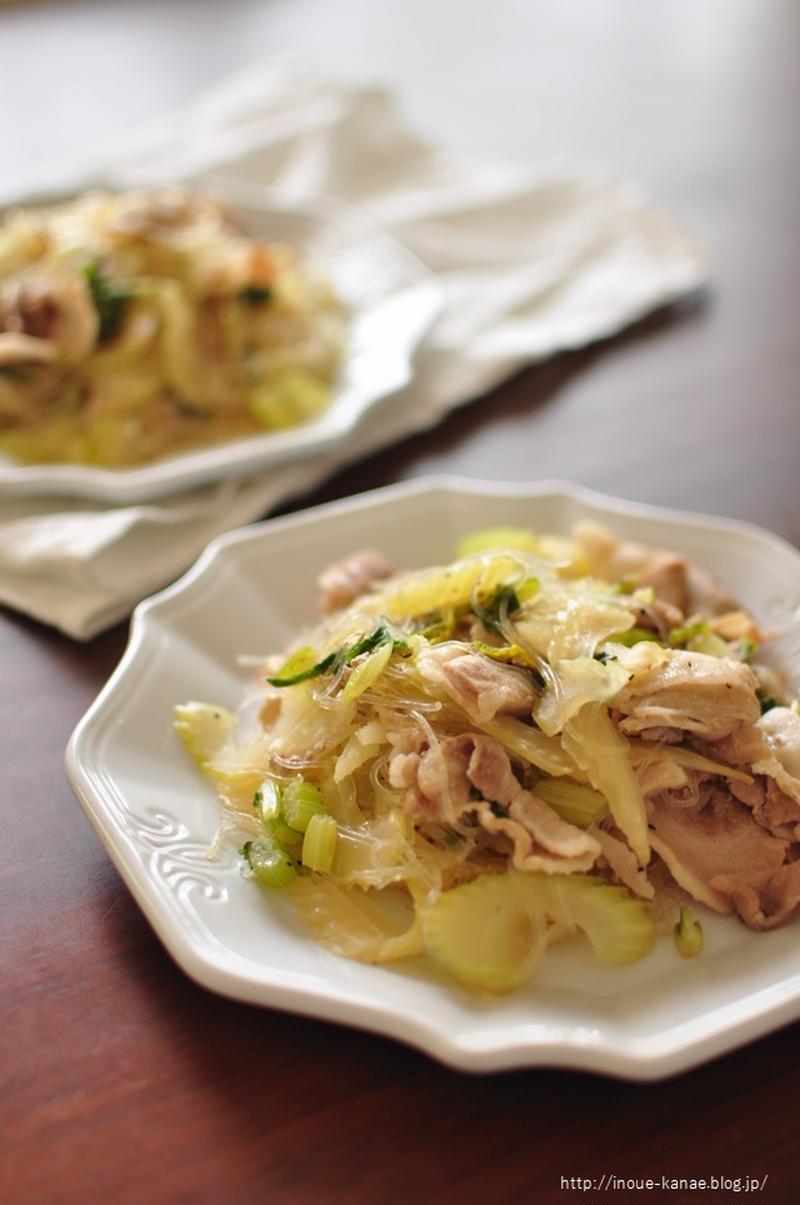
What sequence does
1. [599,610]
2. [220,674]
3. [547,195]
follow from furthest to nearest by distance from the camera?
[547,195], [220,674], [599,610]

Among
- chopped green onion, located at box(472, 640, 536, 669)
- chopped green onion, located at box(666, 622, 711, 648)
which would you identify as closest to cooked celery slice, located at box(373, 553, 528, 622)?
chopped green onion, located at box(472, 640, 536, 669)

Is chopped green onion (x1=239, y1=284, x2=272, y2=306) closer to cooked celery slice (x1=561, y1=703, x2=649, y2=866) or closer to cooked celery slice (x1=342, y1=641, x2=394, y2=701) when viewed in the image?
cooked celery slice (x1=342, y1=641, x2=394, y2=701)

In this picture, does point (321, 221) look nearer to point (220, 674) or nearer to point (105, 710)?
point (220, 674)

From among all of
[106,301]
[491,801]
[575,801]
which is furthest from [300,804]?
[106,301]

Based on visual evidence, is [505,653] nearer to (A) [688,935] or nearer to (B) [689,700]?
(B) [689,700]

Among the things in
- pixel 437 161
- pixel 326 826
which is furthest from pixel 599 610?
pixel 437 161

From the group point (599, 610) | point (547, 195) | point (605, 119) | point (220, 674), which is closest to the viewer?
point (599, 610)

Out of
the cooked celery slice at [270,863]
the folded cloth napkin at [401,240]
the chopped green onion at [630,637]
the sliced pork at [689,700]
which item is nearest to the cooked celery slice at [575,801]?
the sliced pork at [689,700]
